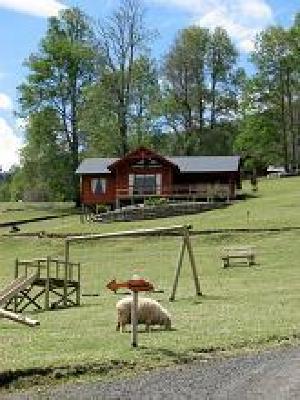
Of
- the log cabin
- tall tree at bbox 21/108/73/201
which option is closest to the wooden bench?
the log cabin

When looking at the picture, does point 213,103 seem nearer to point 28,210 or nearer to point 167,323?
point 28,210

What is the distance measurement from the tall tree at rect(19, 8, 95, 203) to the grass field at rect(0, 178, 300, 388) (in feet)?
94.3

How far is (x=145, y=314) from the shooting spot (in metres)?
18.1

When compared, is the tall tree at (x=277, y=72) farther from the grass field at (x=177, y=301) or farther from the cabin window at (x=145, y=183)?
the grass field at (x=177, y=301)

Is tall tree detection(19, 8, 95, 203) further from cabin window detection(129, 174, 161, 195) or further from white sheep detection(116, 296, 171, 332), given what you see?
white sheep detection(116, 296, 171, 332)

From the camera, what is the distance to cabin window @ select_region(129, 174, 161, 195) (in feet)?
246

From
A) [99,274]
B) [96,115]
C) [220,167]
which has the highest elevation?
[96,115]

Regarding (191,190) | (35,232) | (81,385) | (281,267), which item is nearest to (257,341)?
(81,385)

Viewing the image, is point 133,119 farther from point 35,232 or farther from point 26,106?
point 35,232

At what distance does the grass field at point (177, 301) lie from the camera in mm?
15617

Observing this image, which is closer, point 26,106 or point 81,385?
point 81,385

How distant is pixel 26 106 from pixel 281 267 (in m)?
57.3

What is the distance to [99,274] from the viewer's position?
39.1 meters

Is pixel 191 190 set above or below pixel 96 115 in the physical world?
below
